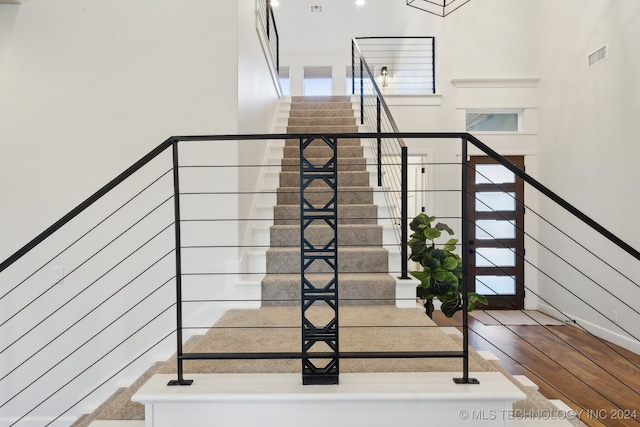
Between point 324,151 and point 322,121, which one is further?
point 322,121

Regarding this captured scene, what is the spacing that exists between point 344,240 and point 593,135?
134 inches

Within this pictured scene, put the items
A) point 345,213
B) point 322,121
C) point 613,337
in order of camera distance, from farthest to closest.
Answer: point 322,121 → point 613,337 → point 345,213

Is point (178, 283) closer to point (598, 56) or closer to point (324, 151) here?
point (324, 151)

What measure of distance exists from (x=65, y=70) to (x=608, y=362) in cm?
521

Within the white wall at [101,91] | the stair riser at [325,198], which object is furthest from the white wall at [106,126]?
the stair riser at [325,198]

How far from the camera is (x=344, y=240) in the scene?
2.82 m

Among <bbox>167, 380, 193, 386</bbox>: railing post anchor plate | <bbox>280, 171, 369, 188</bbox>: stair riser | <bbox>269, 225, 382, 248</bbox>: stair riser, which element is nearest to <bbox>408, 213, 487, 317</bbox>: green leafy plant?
<bbox>269, 225, 382, 248</bbox>: stair riser

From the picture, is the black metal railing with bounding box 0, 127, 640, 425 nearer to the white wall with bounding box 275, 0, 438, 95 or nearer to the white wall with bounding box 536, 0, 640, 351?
the white wall with bounding box 536, 0, 640, 351

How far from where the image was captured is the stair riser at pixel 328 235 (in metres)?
2.79

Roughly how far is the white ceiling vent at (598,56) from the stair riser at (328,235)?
3.42 meters

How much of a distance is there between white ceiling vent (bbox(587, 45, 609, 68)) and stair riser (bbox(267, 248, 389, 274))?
11.8ft

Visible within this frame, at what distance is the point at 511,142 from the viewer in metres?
5.07

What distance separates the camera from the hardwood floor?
233 cm

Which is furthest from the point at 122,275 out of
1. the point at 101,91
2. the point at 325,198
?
the point at 325,198
